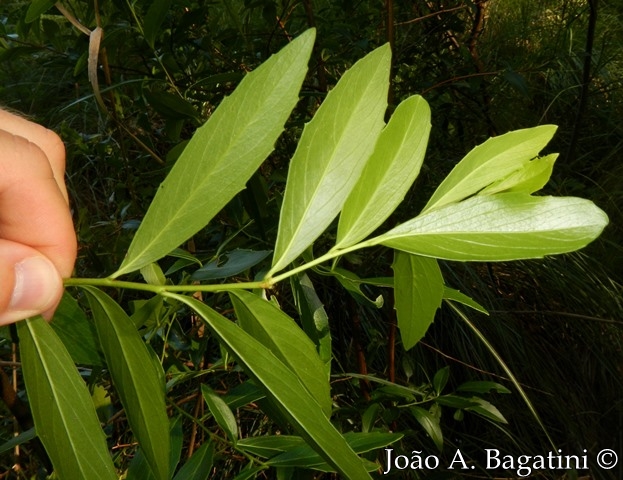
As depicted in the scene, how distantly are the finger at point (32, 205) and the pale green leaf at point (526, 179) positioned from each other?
227mm

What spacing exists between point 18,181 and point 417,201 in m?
1.41

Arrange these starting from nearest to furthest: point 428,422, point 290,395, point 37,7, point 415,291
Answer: point 290,395 < point 415,291 < point 37,7 < point 428,422

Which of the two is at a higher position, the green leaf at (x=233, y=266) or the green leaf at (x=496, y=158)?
the green leaf at (x=496, y=158)

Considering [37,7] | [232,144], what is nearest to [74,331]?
[232,144]

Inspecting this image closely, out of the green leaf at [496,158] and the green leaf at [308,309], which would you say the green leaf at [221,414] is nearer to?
the green leaf at [308,309]

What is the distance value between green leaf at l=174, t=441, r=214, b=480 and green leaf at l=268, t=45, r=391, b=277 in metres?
0.29

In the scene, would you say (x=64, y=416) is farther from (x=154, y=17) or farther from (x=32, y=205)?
(x=154, y=17)

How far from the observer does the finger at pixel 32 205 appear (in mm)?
344

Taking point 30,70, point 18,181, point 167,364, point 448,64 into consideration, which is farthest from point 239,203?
point 30,70

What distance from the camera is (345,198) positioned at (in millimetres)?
320

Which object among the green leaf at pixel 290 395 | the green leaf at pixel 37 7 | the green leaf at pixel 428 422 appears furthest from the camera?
the green leaf at pixel 428 422

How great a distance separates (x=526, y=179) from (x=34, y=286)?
26 centimetres

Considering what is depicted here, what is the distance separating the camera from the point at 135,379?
32 centimetres

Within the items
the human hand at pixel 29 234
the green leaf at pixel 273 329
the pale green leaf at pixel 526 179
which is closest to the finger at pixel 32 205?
the human hand at pixel 29 234
